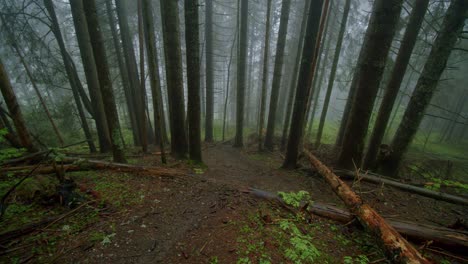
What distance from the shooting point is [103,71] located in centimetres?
500

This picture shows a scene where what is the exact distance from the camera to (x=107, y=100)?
515 centimetres

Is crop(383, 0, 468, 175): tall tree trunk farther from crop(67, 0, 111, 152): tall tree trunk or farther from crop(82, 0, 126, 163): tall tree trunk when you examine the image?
crop(67, 0, 111, 152): tall tree trunk

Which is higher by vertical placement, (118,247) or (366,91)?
(366,91)

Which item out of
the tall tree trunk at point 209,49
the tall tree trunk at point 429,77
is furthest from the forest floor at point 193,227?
the tall tree trunk at point 209,49

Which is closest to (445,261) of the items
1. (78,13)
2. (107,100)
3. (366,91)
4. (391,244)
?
(391,244)

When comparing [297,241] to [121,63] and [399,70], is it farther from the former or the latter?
[121,63]

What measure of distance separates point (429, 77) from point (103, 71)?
9519 mm

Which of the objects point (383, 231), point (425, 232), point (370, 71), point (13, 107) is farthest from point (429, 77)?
point (13, 107)

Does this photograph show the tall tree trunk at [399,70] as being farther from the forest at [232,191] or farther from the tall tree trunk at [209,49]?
the tall tree trunk at [209,49]

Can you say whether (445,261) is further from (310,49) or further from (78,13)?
(78,13)

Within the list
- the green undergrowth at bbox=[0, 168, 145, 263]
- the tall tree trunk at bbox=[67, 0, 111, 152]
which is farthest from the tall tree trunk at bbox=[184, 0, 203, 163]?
the tall tree trunk at bbox=[67, 0, 111, 152]

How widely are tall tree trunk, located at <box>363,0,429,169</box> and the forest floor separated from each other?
1.79 m

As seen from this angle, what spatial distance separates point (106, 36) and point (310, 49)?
1147 cm

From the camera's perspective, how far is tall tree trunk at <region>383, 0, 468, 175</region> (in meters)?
5.17
